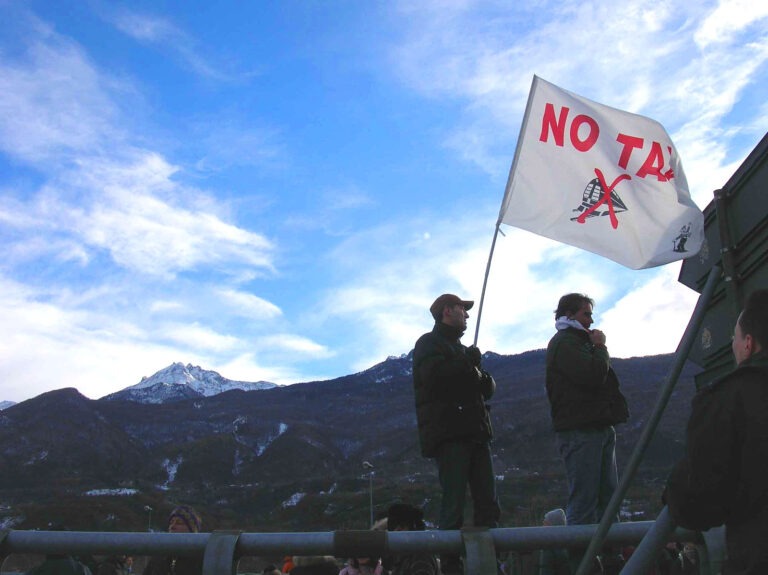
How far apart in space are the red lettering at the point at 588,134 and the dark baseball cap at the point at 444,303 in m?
1.26

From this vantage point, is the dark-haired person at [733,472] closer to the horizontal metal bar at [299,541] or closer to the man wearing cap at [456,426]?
the horizontal metal bar at [299,541]

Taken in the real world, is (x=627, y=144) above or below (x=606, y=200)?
above

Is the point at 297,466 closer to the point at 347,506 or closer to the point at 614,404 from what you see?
→ the point at 347,506

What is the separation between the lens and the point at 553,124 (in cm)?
463

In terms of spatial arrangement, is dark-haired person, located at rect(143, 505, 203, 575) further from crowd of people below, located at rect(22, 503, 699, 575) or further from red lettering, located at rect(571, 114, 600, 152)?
red lettering, located at rect(571, 114, 600, 152)

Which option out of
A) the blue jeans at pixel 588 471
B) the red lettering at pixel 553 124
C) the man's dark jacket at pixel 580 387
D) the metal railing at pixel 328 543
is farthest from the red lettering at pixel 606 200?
the metal railing at pixel 328 543

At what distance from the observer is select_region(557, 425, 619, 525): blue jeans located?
175 inches

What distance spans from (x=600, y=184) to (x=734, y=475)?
8.04 ft

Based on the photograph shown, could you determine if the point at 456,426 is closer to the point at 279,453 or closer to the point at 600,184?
the point at 600,184

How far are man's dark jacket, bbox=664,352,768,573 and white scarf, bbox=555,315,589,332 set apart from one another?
8.72 feet

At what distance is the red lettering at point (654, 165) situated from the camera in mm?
4293

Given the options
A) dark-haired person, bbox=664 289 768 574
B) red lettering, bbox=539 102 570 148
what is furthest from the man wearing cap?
dark-haired person, bbox=664 289 768 574

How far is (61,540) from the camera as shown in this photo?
261 cm

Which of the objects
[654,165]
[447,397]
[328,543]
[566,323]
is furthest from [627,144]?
[328,543]
